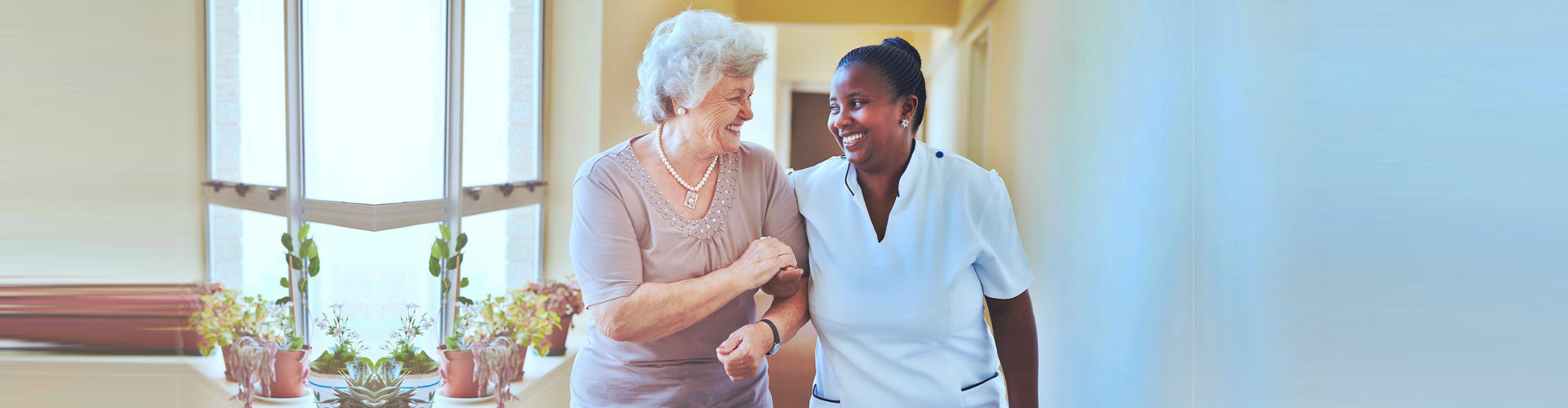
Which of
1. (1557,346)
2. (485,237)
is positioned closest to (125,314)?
(485,237)

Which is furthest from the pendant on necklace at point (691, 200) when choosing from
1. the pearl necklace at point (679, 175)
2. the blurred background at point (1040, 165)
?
the blurred background at point (1040, 165)

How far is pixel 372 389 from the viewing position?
2.08 meters

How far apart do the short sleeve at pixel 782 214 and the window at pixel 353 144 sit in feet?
3.73

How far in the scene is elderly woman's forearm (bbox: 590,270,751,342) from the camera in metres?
1.12

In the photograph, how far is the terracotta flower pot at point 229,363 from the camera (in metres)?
2.13

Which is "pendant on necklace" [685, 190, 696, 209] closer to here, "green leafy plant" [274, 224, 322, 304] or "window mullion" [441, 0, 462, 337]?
"green leafy plant" [274, 224, 322, 304]

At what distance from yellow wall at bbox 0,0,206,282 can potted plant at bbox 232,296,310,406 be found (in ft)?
0.60

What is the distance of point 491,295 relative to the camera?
2645mm

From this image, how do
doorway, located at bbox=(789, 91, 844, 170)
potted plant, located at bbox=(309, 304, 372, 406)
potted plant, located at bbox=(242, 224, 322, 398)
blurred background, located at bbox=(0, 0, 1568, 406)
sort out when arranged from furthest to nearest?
doorway, located at bbox=(789, 91, 844, 170) < potted plant, located at bbox=(242, 224, 322, 398) < potted plant, located at bbox=(309, 304, 372, 406) < blurred background, located at bbox=(0, 0, 1568, 406)

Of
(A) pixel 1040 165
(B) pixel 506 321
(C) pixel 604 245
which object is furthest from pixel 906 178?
(B) pixel 506 321

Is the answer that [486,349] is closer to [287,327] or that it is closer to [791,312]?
[287,327]

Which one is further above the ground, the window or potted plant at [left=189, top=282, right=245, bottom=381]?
the window

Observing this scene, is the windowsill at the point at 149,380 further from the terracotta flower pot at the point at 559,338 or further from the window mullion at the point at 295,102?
the window mullion at the point at 295,102

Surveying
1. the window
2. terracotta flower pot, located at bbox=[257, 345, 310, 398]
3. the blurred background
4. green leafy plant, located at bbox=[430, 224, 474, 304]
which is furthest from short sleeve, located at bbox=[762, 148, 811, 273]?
terracotta flower pot, located at bbox=[257, 345, 310, 398]
